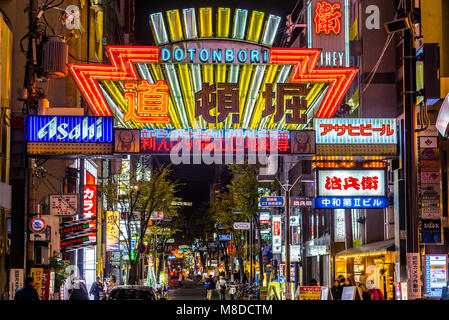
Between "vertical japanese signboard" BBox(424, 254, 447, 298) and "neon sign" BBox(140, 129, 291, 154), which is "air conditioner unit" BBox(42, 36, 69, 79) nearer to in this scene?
"neon sign" BBox(140, 129, 291, 154)

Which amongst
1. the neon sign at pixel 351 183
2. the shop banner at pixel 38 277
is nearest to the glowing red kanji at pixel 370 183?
the neon sign at pixel 351 183

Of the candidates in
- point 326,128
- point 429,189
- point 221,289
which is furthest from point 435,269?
point 221,289

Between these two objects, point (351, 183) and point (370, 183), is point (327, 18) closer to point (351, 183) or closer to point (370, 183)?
point (370, 183)

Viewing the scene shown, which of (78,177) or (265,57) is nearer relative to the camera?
(265,57)

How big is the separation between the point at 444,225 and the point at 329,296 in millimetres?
4468

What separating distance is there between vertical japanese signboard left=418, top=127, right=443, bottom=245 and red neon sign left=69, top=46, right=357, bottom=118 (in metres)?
4.12

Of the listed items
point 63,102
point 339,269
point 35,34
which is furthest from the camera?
point 339,269

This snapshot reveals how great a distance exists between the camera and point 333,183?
2295 cm

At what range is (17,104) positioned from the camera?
24.8m

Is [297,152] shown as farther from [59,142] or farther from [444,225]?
[59,142]

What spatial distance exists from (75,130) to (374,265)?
21.6 metres
